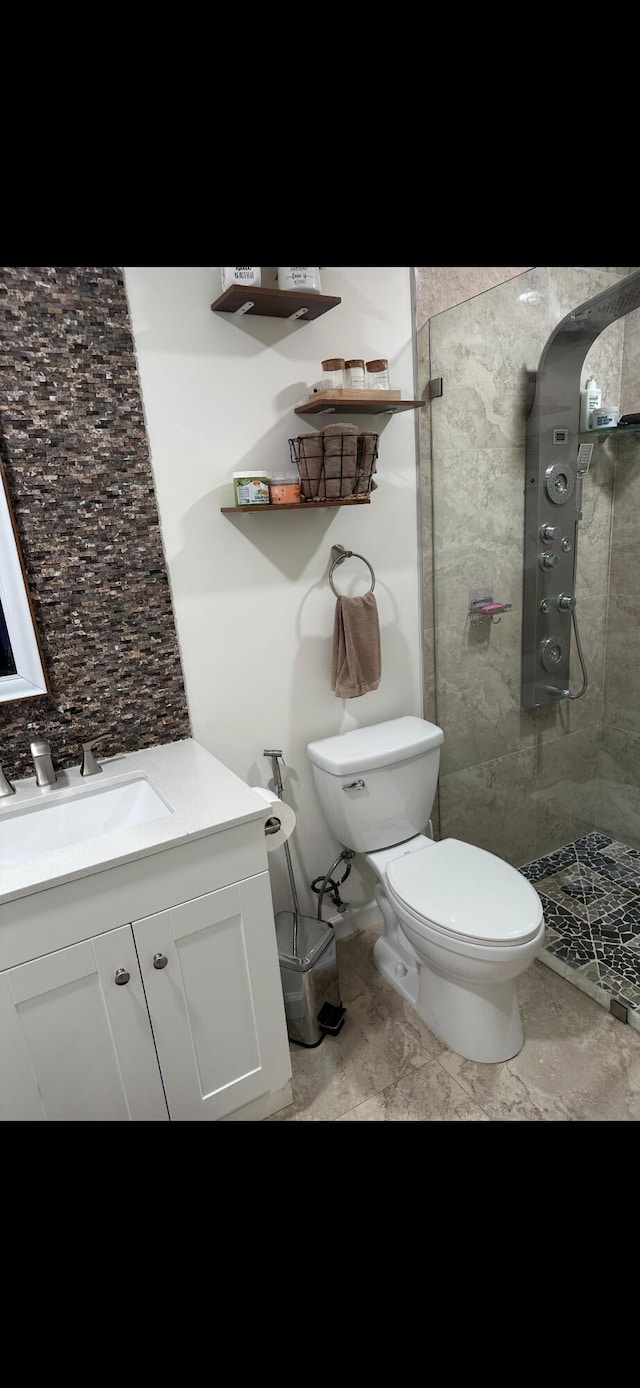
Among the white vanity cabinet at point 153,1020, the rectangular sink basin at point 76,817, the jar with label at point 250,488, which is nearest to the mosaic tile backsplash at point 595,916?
the white vanity cabinet at point 153,1020

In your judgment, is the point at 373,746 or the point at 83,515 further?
the point at 373,746

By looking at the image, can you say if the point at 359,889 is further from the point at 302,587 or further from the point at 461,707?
the point at 302,587

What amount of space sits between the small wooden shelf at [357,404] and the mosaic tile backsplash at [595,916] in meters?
1.59

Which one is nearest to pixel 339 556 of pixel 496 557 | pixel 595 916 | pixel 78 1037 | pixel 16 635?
pixel 496 557

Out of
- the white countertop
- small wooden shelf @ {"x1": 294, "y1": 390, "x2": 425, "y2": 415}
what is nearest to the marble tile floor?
the white countertop

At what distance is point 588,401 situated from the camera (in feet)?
6.09

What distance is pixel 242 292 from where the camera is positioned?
1358 millimetres

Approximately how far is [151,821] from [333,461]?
3.04 feet

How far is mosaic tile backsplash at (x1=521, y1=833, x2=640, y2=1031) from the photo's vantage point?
69.1 inches

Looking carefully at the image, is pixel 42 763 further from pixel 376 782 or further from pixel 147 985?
pixel 376 782

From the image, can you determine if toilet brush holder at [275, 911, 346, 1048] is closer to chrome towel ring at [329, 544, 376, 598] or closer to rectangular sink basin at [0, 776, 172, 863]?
rectangular sink basin at [0, 776, 172, 863]

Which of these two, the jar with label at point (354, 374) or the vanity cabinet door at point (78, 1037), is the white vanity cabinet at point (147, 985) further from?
the jar with label at point (354, 374)

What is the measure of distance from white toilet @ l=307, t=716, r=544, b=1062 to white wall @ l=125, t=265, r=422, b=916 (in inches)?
6.1

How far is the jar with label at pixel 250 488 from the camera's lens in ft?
4.83
